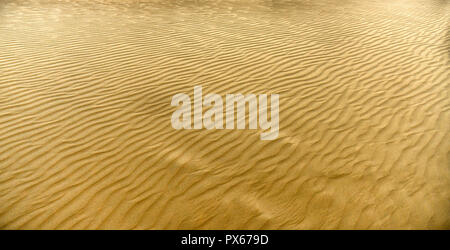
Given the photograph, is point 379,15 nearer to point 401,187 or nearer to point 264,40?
point 264,40

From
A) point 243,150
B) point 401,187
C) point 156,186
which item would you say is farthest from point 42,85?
point 401,187

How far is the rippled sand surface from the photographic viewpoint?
10.5ft

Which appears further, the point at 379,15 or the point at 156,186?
the point at 379,15

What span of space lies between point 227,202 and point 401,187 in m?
1.93

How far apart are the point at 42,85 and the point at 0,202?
279 cm

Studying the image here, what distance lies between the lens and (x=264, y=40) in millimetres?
7766

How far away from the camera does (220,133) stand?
172 inches

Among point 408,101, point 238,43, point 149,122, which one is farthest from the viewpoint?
point 238,43

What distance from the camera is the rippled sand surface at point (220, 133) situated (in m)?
3.20

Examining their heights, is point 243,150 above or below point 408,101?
below

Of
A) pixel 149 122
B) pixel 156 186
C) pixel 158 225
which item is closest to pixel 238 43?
pixel 149 122
